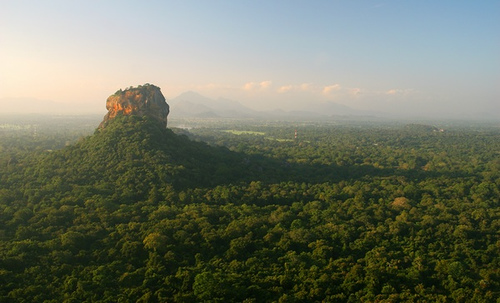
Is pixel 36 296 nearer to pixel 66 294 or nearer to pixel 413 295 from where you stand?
pixel 66 294

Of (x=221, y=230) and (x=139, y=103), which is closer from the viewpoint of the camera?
(x=221, y=230)

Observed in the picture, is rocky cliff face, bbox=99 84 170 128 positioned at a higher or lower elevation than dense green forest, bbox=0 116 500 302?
higher

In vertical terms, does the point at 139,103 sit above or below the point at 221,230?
above

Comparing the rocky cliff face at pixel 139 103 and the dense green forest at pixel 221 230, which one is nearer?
the dense green forest at pixel 221 230

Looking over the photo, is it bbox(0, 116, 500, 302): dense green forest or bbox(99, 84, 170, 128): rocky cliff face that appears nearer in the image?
bbox(0, 116, 500, 302): dense green forest

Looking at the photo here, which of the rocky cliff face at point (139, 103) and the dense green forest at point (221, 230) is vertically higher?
the rocky cliff face at point (139, 103)
